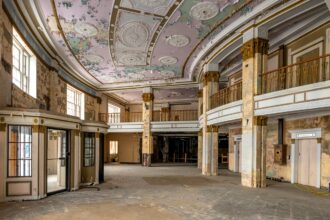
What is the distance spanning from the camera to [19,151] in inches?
300

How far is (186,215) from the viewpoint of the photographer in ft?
21.2

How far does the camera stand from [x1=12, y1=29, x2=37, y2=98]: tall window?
9.73m

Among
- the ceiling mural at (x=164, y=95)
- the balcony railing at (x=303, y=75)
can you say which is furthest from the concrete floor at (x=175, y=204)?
the ceiling mural at (x=164, y=95)

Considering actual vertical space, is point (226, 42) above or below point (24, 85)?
above

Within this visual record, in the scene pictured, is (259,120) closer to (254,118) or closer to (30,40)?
(254,118)

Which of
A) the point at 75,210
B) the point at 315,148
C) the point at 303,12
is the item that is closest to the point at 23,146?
the point at 75,210

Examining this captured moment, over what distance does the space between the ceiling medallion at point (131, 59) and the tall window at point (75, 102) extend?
4.54 m

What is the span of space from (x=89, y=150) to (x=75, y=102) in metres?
8.78

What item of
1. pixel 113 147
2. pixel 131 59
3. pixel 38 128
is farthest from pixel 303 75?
pixel 113 147

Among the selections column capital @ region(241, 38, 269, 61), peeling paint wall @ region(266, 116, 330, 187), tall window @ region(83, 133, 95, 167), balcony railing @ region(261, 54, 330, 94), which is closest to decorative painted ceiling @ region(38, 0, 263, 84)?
column capital @ region(241, 38, 269, 61)

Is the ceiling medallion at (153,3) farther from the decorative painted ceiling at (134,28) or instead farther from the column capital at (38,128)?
the column capital at (38,128)

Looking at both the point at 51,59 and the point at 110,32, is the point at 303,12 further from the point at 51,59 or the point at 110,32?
the point at 51,59

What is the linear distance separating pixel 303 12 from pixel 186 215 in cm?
744

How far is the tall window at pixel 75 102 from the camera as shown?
56.7ft
